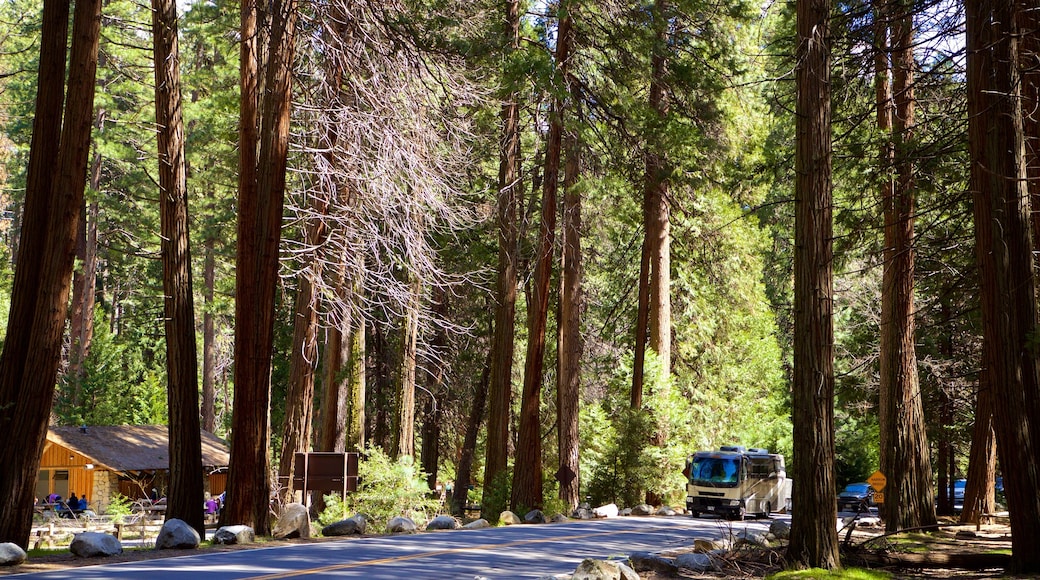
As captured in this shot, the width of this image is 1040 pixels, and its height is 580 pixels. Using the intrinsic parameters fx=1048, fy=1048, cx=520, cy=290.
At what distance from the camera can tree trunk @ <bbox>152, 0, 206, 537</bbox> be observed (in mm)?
16203

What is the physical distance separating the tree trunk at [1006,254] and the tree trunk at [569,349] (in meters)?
13.1

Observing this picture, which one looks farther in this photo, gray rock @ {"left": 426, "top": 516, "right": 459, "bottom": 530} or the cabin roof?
the cabin roof

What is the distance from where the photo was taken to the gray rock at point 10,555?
11.9 m

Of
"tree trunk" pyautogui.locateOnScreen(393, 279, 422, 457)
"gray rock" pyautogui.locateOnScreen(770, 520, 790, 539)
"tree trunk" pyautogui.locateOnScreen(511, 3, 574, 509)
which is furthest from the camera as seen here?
"tree trunk" pyautogui.locateOnScreen(393, 279, 422, 457)

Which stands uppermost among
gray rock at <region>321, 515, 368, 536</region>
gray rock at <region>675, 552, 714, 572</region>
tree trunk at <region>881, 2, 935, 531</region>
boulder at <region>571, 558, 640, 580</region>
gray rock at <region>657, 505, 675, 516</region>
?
tree trunk at <region>881, 2, 935, 531</region>

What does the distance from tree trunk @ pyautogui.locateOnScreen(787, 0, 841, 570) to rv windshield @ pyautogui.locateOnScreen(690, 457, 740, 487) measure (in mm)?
16847

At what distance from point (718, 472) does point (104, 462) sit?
24044 mm

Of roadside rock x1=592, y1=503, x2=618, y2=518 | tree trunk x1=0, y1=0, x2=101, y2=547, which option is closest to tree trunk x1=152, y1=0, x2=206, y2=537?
tree trunk x1=0, y1=0, x2=101, y2=547

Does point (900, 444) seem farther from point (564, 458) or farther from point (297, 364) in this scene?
point (297, 364)

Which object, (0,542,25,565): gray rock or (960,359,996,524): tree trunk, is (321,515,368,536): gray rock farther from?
(960,359,996,524): tree trunk

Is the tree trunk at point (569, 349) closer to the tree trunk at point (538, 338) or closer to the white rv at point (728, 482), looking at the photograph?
the tree trunk at point (538, 338)

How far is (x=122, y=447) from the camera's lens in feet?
137

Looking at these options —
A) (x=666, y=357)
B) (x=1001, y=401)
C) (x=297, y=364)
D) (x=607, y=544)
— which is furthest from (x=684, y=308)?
(x=1001, y=401)

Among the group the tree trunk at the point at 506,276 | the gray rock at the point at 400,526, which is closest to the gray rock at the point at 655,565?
the gray rock at the point at 400,526
